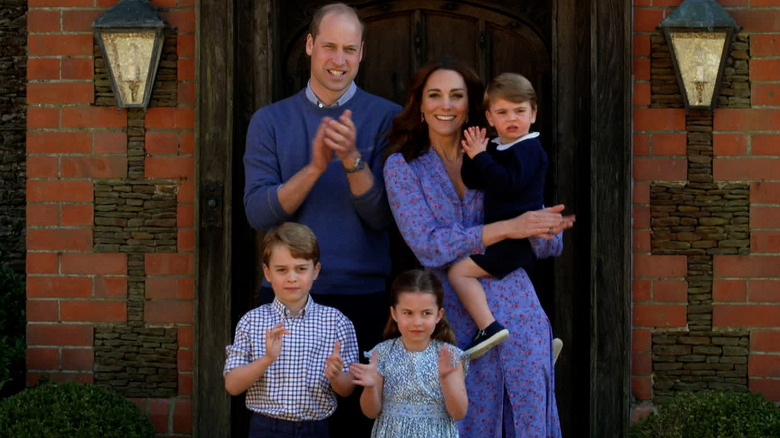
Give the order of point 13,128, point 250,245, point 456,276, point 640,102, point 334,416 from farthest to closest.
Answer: point 13,128, point 250,245, point 640,102, point 334,416, point 456,276

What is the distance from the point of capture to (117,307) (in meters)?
4.39

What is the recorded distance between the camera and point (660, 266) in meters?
4.24

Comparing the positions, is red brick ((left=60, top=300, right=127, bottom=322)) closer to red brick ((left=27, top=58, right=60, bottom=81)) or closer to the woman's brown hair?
red brick ((left=27, top=58, right=60, bottom=81))

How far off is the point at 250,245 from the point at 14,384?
1263 mm

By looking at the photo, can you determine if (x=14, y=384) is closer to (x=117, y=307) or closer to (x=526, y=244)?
(x=117, y=307)

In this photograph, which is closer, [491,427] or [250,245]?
[491,427]

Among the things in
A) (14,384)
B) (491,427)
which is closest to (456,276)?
(491,427)

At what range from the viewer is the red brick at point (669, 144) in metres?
4.22

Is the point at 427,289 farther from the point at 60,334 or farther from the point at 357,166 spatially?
the point at 60,334

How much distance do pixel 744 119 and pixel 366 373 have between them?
2141 mm

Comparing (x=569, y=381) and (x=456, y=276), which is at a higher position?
(x=456, y=276)

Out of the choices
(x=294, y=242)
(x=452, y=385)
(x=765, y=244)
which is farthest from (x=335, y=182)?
(x=765, y=244)

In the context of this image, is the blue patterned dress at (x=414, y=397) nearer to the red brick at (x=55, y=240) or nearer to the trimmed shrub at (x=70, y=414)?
the trimmed shrub at (x=70, y=414)

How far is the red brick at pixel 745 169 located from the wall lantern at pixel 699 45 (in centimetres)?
26
